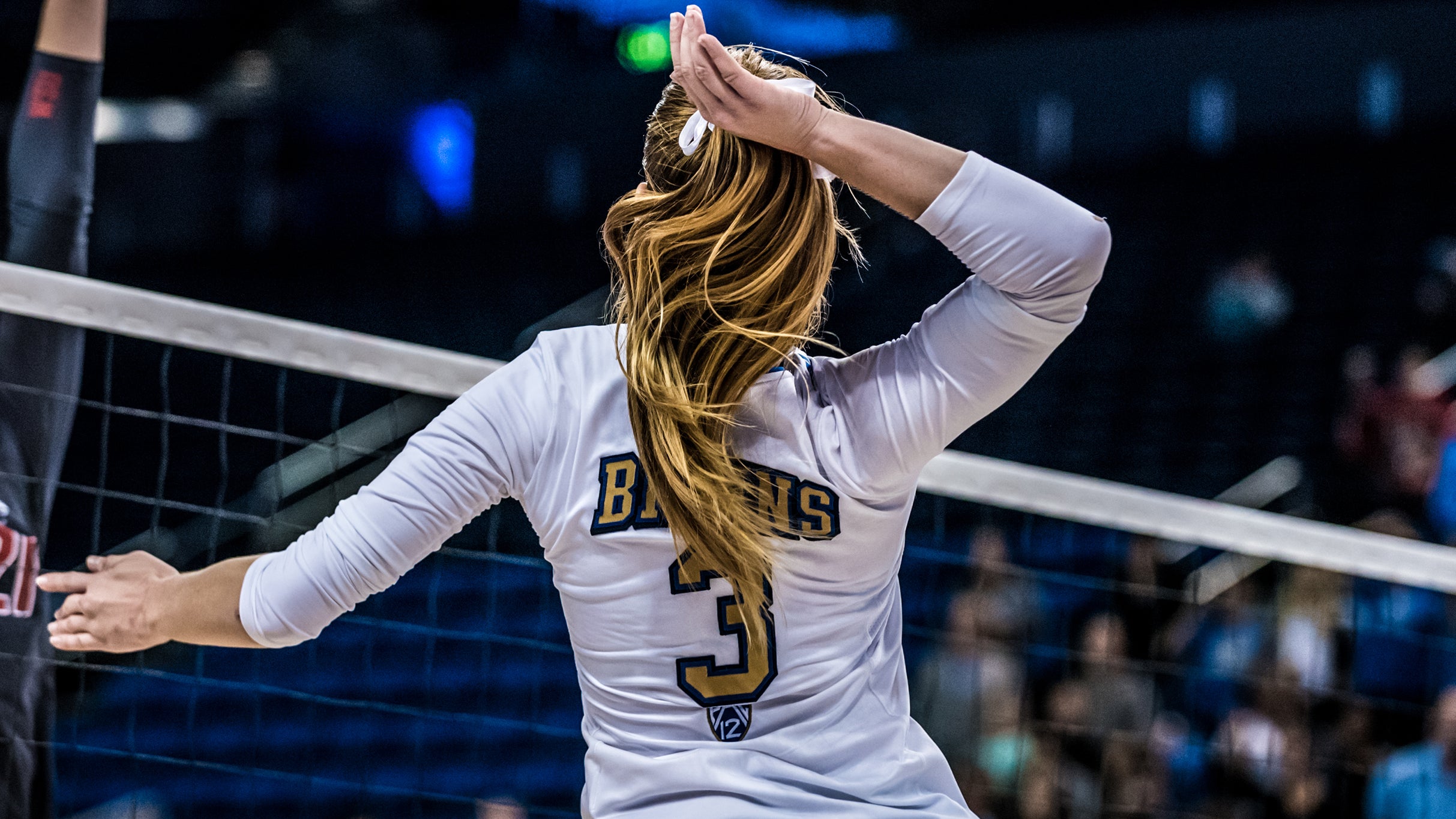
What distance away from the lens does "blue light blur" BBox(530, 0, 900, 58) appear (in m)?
11.6

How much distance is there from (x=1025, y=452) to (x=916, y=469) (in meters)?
7.39

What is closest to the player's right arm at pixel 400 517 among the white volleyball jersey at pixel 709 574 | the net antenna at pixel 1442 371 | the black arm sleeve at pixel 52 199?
the white volleyball jersey at pixel 709 574

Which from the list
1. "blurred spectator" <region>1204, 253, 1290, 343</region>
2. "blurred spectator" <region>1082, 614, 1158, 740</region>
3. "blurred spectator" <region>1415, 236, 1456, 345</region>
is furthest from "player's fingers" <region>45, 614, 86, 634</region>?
"blurred spectator" <region>1204, 253, 1290, 343</region>

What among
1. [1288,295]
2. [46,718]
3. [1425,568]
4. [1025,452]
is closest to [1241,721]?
[1425,568]

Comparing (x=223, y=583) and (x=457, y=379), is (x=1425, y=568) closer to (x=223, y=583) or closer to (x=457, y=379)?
(x=457, y=379)

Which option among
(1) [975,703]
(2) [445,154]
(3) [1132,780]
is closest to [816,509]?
(1) [975,703]

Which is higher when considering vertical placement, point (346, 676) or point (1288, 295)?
point (1288, 295)

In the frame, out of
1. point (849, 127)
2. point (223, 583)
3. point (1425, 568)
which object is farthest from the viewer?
point (1425, 568)

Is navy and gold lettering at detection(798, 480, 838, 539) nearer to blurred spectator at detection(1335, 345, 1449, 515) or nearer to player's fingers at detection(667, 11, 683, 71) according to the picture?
player's fingers at detection(667, 11, 683, 71)

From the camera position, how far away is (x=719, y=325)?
138 centimetres

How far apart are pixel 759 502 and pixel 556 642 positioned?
493cm

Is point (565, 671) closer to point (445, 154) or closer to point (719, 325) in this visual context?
point (719, 325)

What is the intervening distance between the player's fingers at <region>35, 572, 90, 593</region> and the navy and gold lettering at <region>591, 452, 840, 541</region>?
71cm

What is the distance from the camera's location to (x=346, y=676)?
687cm
